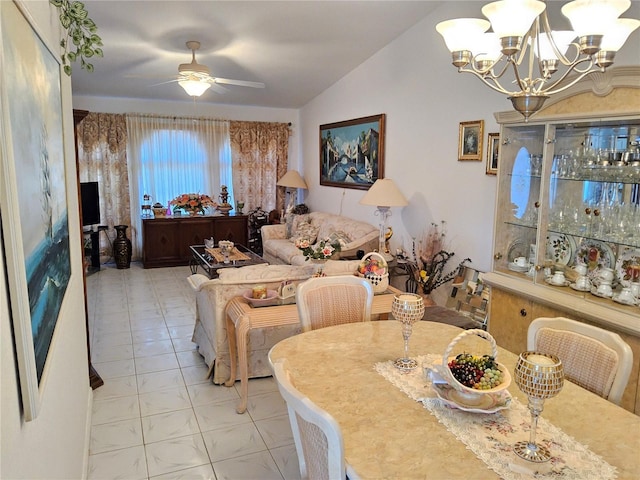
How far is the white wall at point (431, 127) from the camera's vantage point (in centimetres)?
383

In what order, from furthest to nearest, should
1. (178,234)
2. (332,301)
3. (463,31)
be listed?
(178,234)
(332,301)
(463,31)

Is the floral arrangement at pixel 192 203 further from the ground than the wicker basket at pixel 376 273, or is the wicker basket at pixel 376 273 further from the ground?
the floral arrangement at pixel 192 203

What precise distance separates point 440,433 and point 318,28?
3.96 meters

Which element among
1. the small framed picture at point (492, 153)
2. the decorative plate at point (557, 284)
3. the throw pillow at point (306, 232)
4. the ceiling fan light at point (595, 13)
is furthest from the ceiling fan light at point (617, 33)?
the throw pillow at point (306, 232)

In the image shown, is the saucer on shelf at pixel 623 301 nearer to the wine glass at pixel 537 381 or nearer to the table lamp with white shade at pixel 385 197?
the wine glass at pixel 537 381

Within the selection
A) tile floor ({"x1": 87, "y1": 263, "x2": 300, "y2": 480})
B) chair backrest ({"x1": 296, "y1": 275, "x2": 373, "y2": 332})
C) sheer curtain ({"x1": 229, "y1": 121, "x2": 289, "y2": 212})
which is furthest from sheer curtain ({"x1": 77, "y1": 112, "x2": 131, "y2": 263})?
chair backrest ({"x1": 296, "y1": 275, "x2": 373, "y2": 332})

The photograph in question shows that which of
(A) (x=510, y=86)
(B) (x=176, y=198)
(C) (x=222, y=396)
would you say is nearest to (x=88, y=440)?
(C) (x=222, y=396)

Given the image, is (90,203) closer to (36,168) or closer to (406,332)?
(36,168)

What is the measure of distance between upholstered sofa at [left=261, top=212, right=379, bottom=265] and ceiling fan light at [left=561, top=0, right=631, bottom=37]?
3.54 metres

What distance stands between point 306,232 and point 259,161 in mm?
2132

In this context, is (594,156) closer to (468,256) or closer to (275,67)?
(468,256)

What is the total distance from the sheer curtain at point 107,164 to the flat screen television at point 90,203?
0.60 meters

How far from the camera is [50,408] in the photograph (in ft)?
4.35

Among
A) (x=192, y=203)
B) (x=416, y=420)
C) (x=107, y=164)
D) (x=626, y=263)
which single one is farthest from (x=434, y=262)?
(x=107, y=164)
